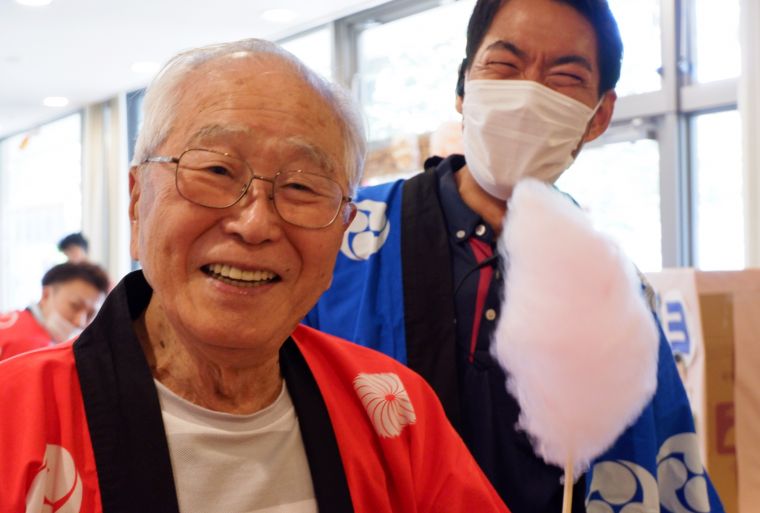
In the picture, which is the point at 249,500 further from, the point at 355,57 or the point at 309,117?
the point at 355,57

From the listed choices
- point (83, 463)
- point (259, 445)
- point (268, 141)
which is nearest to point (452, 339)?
point (259, 445)

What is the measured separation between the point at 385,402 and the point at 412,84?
174 inches

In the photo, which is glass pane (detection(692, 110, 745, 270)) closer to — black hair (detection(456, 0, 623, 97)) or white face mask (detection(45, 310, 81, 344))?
black hair (detection(456, 0, 623, 97))

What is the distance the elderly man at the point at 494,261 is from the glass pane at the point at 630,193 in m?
2.70

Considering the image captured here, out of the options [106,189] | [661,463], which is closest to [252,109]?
[661,463]

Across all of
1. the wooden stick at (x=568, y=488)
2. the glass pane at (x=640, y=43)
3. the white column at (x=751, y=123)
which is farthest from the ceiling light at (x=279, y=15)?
the wooden stick at (x=568, y=488)

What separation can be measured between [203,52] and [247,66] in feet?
0.20

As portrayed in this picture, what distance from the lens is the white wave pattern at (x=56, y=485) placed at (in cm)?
83

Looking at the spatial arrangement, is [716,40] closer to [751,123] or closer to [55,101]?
[751,123]

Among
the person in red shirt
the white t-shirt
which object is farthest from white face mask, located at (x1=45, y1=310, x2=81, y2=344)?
the white t-shirt

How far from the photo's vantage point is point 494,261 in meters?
1.40

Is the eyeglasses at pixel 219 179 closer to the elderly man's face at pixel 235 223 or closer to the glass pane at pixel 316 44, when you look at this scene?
the elderly man's face at pixel 235 223

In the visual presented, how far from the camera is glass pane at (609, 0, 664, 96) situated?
13.3 ft

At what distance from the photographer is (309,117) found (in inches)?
39.1
